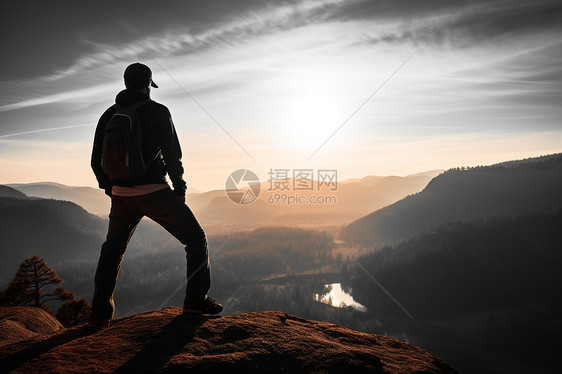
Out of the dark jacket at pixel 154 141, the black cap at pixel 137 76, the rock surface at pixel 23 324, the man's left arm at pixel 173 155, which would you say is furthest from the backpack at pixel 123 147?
the rock surface at pixel 23 324

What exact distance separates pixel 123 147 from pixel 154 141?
0.52 meters

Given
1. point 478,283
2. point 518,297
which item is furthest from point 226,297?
point 518,297

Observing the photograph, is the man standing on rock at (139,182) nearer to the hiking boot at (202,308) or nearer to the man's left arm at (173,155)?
the man's left arm at (173,155)

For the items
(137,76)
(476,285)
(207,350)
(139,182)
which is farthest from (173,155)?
(476,285)

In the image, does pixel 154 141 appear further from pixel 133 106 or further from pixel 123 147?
pixel 133 106

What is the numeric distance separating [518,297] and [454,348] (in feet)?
204

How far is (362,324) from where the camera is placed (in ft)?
504

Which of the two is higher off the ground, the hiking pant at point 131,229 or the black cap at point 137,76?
the black cap at point 137,76

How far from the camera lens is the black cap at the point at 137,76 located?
5.70m

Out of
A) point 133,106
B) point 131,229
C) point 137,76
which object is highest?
point 137,76

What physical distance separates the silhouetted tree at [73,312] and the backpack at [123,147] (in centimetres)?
1921

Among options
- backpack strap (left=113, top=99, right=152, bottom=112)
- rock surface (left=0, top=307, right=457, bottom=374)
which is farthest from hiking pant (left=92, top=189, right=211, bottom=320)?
backpack strap (left=113, top=99, right=152, bottom=112)

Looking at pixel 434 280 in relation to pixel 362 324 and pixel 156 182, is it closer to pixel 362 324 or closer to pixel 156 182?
pixel 362 324

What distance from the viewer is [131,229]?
19.4 ft
